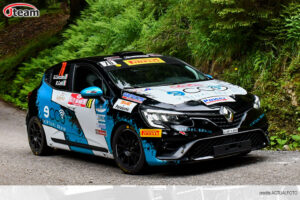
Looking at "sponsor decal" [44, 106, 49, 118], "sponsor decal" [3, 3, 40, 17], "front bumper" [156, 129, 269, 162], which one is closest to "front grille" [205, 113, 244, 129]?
"front bumper" [156, 129, 269, 162]

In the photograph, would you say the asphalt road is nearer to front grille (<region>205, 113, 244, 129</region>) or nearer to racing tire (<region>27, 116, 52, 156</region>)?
racing tire (<region>27, 116, 52, 156</region>)

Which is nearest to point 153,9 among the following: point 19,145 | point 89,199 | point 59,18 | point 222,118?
→ point 19,145

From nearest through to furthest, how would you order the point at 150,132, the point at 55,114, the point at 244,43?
1. the point at 150,132
2. the point at 55,114
3. the point at 244,43

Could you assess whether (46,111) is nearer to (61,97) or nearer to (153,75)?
(61,97)

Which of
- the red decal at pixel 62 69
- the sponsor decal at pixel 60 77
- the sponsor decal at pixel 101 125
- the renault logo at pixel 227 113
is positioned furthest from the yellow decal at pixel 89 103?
the renault logo at pixel 227 113

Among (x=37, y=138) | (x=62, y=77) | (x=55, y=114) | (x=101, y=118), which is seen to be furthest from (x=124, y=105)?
(x=37, y=138)

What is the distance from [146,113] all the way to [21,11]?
27.0 metres

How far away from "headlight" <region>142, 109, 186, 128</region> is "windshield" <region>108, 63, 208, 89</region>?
99 centimetres

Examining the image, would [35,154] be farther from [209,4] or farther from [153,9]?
[153,9]

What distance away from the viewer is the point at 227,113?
721 cm

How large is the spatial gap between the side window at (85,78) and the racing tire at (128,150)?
1.07 meters

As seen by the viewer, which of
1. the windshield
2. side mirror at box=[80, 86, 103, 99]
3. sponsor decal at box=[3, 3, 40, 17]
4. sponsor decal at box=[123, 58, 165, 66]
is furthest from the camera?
sponsor decal at box=[3, 3, 40, 17]

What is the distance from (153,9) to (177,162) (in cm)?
957

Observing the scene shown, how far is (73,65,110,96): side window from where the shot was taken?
336 inches
